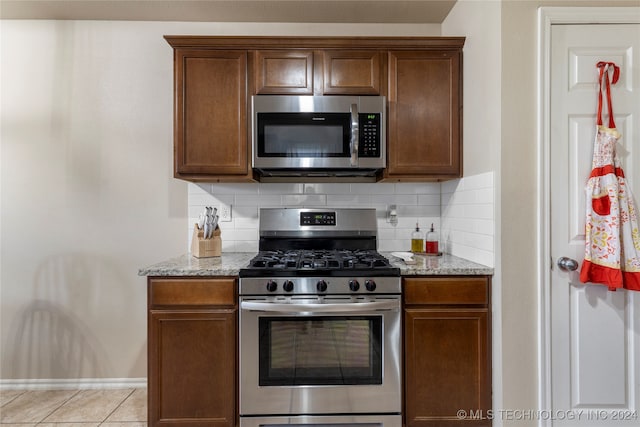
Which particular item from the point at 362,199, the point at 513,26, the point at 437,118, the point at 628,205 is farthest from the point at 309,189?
the point at 628,205

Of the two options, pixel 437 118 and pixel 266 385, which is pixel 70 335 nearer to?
pixel 266 385

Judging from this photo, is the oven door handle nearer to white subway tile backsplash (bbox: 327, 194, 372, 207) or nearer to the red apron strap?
white subway tile backsplash (bbox: 327, 194, 372, 207)

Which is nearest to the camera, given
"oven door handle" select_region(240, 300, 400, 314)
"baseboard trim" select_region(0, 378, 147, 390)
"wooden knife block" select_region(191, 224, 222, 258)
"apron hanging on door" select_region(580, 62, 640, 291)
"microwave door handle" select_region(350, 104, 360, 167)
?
"apron hanging on door" select_region(580, 62, 640, 291)

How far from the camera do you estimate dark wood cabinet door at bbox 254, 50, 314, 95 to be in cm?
212

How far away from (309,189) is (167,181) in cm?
102

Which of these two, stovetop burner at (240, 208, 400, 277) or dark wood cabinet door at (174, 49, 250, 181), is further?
stovetop burner at (240, 208, 400, 277)

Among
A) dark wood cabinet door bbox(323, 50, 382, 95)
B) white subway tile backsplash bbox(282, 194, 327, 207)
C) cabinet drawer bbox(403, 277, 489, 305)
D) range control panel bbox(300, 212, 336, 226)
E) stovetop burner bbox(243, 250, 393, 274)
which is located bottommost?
cabinet drawer bbox(403, 277, 489, 305)

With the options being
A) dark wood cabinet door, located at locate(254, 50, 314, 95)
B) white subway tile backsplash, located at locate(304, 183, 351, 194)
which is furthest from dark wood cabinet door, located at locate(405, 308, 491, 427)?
dark wood cabinet door, located at locate(254, 50, 314, 95)

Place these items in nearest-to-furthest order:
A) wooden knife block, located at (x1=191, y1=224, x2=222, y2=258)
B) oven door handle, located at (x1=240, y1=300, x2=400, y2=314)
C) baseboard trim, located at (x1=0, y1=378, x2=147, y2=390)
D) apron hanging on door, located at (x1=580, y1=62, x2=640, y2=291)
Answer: apron hanging on door, located at (x1=580, y1=62, x2=640, y2=291) → oven door handle, located at (x1=240, y1=300, x2=400, y2=314) → wooden knife block, located at (x1=191, y1=224, x2=222, y2=258) → baseboard trim, located at (x1=0, y1=378, x2=147, y2=390)

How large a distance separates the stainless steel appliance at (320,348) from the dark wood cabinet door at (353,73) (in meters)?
1.09

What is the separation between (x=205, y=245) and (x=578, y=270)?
209cm

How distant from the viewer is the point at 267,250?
8.02 ft

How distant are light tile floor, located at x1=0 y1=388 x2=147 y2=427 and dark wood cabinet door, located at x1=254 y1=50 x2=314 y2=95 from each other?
215 centimetres

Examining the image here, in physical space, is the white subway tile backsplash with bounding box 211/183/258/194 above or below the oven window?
above
